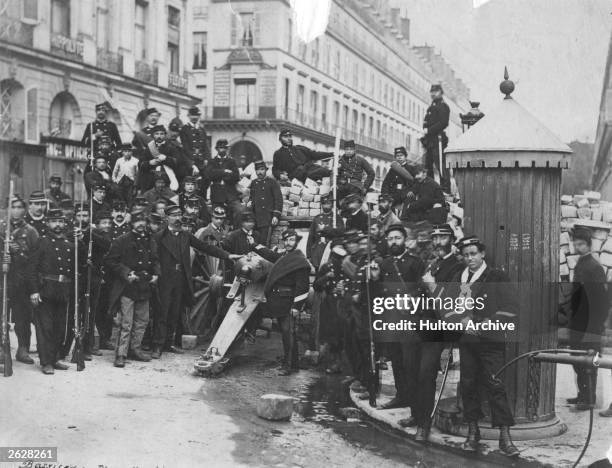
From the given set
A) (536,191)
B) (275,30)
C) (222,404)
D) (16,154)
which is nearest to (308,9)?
(275,30)

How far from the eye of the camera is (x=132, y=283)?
7629 mm

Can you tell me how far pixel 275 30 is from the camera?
736cm

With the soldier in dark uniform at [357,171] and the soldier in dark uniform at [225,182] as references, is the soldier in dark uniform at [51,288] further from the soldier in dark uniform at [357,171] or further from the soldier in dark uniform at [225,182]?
the soldier in dark uniform at [357,171]

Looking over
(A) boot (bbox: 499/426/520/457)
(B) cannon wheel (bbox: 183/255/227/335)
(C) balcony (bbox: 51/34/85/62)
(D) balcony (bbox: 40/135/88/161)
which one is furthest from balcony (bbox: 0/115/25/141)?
(A) boot (bbox: 499/426/520/457)

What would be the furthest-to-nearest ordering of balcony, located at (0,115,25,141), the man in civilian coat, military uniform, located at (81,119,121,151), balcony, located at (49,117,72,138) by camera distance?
balcony, located at (49,117,72,138)
balcony, located at (0,115,25,141)
military uniform, located at (81,119,121,151)
the man in civilian coat

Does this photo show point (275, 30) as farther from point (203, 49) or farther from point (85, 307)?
point (85, 307)

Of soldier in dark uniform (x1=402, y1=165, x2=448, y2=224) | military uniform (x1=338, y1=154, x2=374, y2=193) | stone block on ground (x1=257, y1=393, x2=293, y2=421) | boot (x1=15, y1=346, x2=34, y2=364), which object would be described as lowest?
stone block on ground (x1=257, y1=393, x2=293, y2=421)

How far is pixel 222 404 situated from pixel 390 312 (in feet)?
5.71

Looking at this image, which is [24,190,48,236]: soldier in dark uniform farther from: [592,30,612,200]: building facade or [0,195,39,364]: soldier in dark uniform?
[592,30,612,200]: building facade

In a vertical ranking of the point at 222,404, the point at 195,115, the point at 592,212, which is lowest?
the point at 222,404

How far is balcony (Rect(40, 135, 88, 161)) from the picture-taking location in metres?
11.3

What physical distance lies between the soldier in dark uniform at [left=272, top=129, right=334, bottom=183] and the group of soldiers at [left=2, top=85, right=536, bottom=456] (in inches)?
1.0

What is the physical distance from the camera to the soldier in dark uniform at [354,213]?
346 inches

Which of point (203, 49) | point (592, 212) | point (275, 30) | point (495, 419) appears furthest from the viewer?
point (592, 212)
